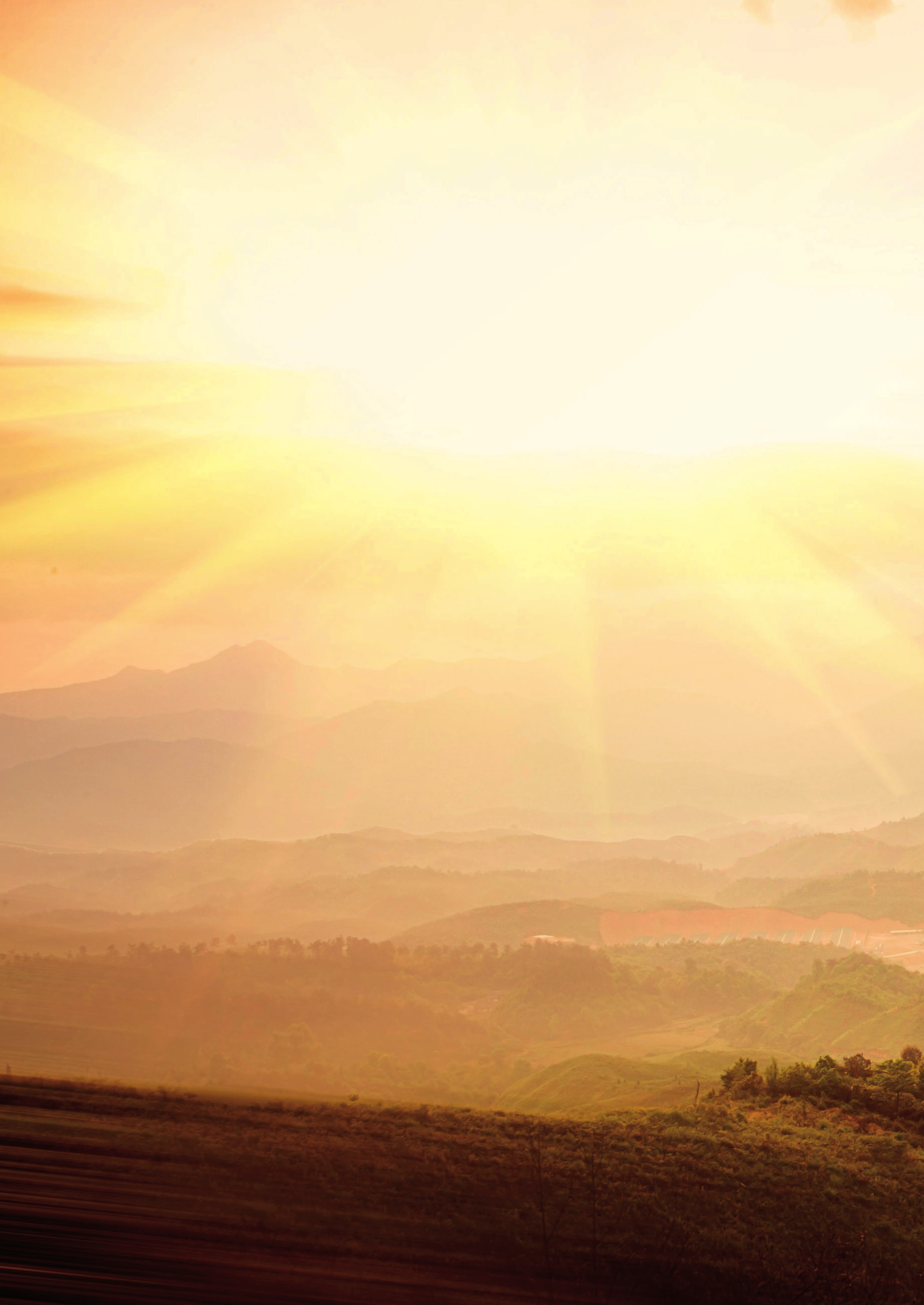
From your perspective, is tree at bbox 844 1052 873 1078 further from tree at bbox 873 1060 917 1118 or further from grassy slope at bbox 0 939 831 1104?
grassy slope at bbox 0 939 831 1104

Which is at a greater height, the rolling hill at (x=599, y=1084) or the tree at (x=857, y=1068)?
the tree at (x=857, y=1068)

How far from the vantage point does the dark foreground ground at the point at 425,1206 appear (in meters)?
16.1

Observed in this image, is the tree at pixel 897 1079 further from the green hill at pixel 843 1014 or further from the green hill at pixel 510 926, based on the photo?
the green hill at pixel 510 926

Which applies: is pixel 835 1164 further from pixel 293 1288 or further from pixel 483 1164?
pixel 293 1288

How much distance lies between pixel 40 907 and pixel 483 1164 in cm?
18451

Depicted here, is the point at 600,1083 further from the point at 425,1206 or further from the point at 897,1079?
the point at 425,1206

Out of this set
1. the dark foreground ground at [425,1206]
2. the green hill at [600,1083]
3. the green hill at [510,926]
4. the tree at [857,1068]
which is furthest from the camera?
the green hill at [510,926]

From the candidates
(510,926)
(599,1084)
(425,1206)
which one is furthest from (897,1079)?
(510,926)

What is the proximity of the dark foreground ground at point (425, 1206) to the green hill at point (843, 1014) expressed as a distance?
5978 cm

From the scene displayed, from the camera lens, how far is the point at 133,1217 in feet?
56.7

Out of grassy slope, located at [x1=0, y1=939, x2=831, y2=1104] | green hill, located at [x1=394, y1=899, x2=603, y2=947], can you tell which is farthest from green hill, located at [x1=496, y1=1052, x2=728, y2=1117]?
green hill, located at [x1=394, y1=899, x2=603, y2=947]

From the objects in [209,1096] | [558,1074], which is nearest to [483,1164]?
[209,1096]

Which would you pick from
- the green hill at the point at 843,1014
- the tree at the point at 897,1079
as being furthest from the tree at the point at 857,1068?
the green hill at the point at 843,1014

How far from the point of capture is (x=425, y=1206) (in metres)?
20.0
